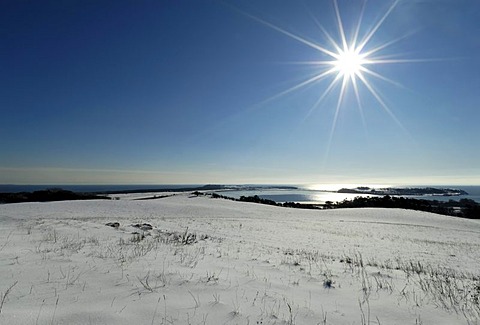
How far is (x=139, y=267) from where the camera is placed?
6.22 meters

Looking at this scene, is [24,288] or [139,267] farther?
[139,267]

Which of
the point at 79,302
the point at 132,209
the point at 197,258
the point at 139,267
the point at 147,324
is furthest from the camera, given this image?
the point at 132,209

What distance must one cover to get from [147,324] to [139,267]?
3014 millimetres

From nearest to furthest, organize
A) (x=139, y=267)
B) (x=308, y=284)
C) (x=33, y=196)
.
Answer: (x=308, y=284) → (x=139, y=267) → (x=33, y=196)

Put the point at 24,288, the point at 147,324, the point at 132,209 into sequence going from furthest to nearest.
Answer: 1. the point at 132,209
2. the point at 24,288
3. the point at 147,324

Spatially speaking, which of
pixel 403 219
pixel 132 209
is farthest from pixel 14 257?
pixel 403 219

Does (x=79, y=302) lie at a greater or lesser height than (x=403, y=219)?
greater

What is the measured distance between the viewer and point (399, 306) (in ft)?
15.0

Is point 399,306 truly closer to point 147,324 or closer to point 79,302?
point 147,324

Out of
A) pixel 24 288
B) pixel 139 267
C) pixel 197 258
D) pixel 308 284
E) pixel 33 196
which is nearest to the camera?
pixel 24 288

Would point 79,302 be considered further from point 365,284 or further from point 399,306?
point 365,284

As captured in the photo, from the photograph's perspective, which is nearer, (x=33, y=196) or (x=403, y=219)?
(x=403, y=219)

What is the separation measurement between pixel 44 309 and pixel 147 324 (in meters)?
1.56

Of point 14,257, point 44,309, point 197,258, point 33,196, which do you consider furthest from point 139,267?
point 33,196
